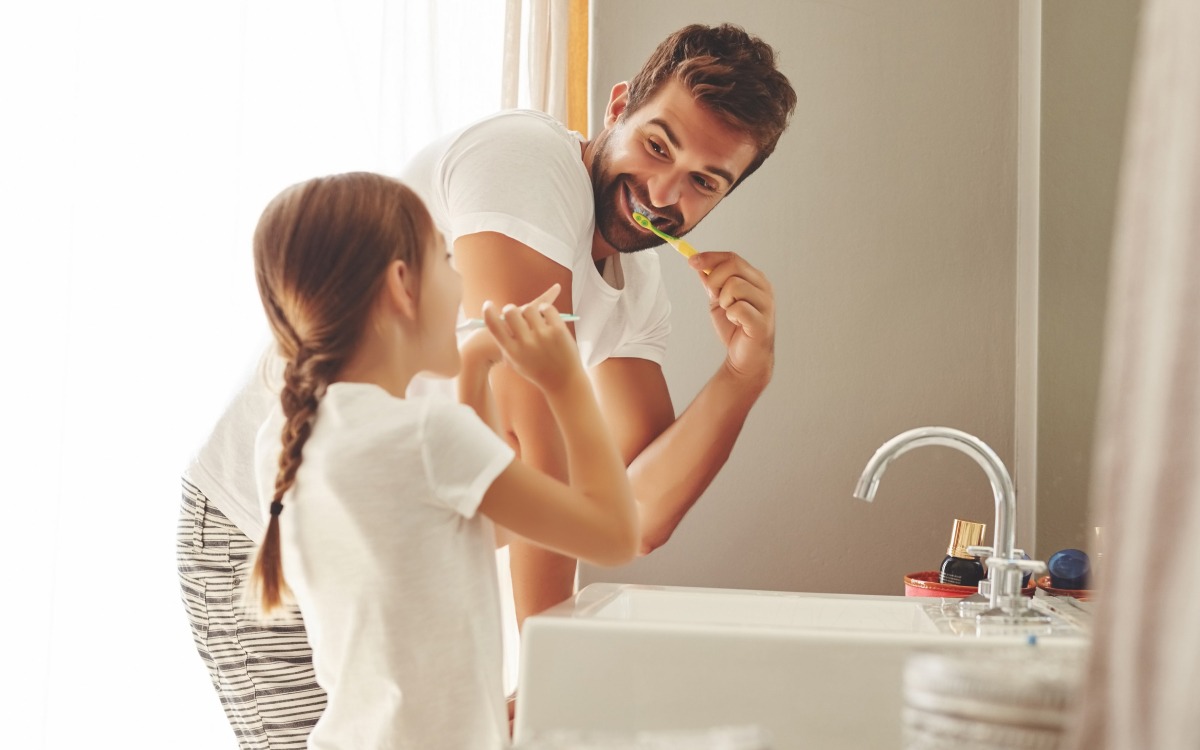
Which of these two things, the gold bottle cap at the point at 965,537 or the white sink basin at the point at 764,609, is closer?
the white sink basin at the point at 764,609

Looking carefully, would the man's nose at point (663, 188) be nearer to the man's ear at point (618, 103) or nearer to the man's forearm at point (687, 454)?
the man's ear at point (618, 103)

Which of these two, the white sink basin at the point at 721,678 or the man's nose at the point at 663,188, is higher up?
the man's nose at the point at 663,188

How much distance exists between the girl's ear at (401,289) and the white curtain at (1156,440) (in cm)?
44

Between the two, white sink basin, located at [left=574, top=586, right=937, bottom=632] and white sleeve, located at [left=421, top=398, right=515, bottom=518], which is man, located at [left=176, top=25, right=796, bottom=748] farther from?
white sleeve, located at [left=421, top=398, right=515, bottom=518]

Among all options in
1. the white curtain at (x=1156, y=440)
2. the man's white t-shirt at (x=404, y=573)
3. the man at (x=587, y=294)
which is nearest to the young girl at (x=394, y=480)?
the man's white t-shirt at (x=404, y=573)

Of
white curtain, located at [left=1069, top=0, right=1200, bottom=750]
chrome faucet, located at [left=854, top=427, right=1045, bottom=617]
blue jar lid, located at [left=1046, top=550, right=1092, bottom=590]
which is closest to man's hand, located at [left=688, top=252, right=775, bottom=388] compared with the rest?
chrome faucet, located at [left=854, top=427, right=1045, bottom=617]

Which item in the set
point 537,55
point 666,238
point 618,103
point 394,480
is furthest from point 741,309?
point 394,480

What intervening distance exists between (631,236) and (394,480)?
1.96 feet

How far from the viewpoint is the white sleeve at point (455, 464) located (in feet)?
1.98

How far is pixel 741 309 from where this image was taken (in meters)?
1.21

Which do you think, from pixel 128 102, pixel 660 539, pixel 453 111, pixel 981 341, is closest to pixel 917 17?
pixel 981 341

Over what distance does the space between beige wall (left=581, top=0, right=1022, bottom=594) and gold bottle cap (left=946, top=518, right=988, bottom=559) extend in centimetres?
37

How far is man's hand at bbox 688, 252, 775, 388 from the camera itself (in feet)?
3.86

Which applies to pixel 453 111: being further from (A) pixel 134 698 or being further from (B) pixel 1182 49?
(B) pixel 1182 49
